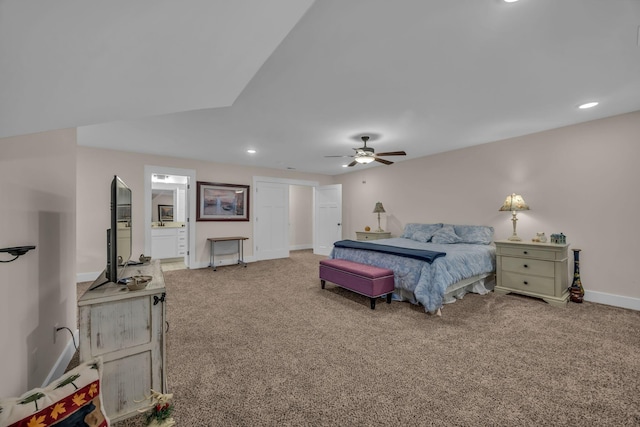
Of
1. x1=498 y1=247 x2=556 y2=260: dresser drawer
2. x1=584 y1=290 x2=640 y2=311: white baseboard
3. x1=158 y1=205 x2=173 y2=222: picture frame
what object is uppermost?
x1=158 y1=205 x2=173 y2=222: picture frame

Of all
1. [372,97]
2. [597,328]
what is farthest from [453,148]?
[597,328]

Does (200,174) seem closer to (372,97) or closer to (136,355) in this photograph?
(372,97)

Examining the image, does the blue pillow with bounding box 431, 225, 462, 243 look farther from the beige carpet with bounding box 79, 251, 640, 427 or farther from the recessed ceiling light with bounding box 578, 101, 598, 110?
the recessed ceiling light with bounding box 578, 101, 598, 110

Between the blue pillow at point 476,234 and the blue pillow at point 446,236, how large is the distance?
0.10 meters

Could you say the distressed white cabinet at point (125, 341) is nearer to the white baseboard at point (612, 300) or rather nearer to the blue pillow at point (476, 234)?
the blue pillow at point (476, 234)

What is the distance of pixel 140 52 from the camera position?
2.95ft

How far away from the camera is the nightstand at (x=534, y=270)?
3.18 metres

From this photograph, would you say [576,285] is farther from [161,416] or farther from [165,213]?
[165,213]

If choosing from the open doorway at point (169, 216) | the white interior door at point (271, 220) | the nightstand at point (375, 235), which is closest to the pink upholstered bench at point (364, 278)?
the nightstand at point (375, 235)

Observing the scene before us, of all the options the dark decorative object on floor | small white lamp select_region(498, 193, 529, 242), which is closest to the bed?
small white lamp select_region(498, 193, 529, 242)

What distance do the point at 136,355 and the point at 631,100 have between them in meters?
4.92

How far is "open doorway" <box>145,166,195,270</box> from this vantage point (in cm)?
495

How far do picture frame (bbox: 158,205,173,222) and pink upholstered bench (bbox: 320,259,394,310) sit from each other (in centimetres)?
565

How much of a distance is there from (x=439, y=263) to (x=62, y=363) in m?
3.48
